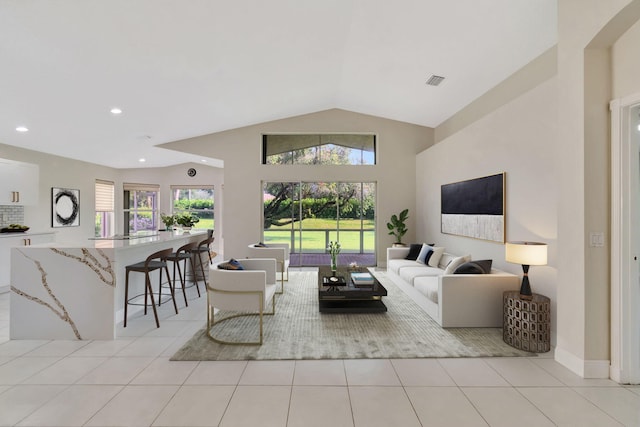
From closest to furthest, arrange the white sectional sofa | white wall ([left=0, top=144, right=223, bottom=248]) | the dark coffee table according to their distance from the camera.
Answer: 1. the white sectional sofa
2. the dark coffee table
3. white wall ([left=0, top=144, right=223, bottom=248])

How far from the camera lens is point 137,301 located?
4.51 metres

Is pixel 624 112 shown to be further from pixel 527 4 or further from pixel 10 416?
pixel 10 416

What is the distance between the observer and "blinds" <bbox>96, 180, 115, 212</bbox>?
8391mm

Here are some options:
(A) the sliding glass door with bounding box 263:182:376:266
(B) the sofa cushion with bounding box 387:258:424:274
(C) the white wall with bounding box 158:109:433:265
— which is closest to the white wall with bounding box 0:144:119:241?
(C) the white wall with bounding box 158:109:433:265

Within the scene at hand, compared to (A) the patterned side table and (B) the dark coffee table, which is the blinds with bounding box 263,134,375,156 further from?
(A) the patterned side table

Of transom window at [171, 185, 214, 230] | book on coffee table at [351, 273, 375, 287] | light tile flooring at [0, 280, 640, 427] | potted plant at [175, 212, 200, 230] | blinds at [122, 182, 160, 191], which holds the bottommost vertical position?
light tile flooring at [0, 280, 640, 427]

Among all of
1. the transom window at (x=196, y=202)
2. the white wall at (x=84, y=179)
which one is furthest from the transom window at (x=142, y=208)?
the transom window at (x=196, y=202)

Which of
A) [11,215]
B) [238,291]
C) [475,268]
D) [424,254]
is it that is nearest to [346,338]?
[238,291]

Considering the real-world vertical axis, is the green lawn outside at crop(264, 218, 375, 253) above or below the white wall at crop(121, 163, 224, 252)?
below

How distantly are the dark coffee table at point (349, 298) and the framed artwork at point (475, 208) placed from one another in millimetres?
1848

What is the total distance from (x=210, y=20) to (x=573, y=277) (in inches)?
176

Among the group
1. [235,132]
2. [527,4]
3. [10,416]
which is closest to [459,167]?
[527,4]

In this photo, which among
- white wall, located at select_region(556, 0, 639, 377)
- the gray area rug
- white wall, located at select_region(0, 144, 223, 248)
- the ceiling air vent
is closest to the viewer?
white wall, located at select_region(556, 0, 639, 377)

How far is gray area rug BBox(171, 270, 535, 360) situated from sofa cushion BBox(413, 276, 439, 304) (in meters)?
0.28
